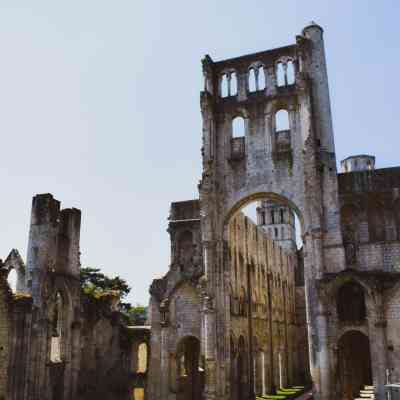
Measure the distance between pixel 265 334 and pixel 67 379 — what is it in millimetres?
14716

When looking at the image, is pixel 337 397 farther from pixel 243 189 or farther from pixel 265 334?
pixel 265 334

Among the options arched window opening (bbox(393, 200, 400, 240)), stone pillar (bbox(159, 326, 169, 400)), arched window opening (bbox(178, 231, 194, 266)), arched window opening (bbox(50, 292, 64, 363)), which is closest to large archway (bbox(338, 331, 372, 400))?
arched window opening (bbox(393, 200, 400, 240))

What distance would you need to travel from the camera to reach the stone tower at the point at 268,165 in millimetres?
23234

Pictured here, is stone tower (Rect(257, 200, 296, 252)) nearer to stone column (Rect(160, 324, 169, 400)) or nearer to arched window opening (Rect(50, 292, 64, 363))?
stone column (Rect(160, 324, 169, 400))

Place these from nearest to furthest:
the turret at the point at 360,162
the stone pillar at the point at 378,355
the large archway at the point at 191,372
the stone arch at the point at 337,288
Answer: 1. the stone pillar at the point at 378,355
2. the stone arch at the point at 337,288
3. the large archway at the point at 191,372
4. the turret at the point at 360,162

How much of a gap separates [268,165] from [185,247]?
8.20m

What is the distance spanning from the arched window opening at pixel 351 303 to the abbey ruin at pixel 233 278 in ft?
0.15

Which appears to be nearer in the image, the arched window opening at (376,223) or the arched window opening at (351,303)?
the arched window opening at (351,303)

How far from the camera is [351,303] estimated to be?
2231 cm

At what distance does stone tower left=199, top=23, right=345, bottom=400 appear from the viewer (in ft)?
76.2

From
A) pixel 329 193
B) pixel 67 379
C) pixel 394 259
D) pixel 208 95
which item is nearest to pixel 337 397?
pixel 394 259

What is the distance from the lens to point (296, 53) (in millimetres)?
26281

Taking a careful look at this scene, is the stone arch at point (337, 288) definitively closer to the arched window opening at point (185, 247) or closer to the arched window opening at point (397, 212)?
the arched window opening at point (397, 212)

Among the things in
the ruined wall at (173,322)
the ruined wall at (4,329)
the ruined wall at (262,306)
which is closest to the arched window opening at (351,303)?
the ruined wall at (173,322)
